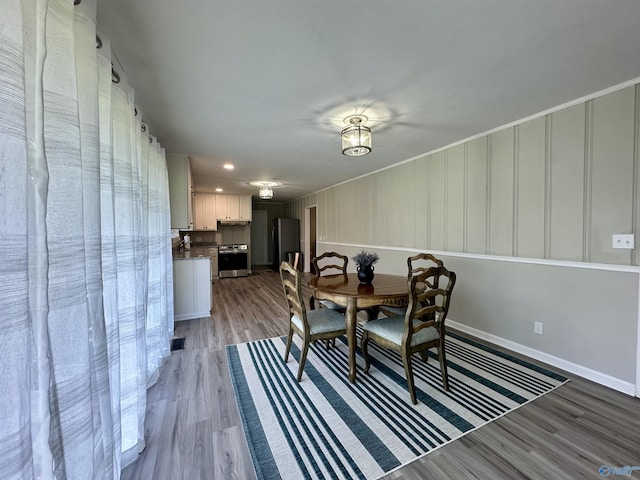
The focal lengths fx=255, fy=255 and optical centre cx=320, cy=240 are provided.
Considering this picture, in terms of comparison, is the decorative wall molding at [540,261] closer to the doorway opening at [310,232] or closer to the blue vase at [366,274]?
the blue vase at [366,274]

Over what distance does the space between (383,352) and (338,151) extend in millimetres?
2546

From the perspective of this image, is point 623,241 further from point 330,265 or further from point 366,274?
point 330,265

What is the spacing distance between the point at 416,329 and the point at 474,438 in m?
0.67

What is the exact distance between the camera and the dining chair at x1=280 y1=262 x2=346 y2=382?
6.88 feet

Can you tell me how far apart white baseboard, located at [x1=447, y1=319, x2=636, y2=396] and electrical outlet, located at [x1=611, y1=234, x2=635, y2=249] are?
1050mm

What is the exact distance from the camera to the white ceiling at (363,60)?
128 cm

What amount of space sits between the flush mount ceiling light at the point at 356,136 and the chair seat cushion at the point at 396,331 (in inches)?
62.1

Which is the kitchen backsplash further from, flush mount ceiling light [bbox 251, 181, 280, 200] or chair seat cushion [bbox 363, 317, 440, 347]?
chair seat cushion [bbox 363, 317, 440, 347]

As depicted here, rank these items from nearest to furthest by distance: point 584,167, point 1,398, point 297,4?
point 1,398 → point 297,4 → point 584,167

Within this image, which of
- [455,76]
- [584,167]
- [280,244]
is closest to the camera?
[455,76]

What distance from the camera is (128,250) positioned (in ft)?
4.78

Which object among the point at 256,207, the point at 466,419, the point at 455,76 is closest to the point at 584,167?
the point at 455,76

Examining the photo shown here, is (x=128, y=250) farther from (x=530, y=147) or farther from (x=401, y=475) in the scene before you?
(x=530, y=147)

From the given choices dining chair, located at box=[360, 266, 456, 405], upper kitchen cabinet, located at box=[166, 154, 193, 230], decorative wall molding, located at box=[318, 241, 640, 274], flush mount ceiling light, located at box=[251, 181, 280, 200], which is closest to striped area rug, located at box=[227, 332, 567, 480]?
dining chair, located at box=[360, 266, 456, 405]
